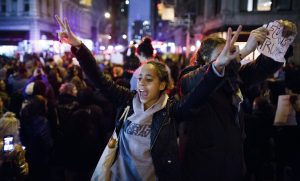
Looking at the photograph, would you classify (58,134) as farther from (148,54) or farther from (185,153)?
(185,153)

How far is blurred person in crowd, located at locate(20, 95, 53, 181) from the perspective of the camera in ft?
19.0

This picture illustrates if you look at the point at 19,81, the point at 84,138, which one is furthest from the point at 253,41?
the point at 19,81

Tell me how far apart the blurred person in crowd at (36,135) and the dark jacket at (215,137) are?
11.4ft

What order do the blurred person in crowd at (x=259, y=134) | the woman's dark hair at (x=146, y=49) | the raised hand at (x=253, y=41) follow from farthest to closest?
the woman's dark hair at (x=146, y=49) → the blurred person in crowd at (x=259, y=134) → the raised hand at (x=253, y=41)

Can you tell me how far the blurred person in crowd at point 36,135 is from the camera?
5.79 m

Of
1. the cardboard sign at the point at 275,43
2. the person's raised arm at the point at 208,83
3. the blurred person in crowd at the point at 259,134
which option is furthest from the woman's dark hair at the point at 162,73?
the blurred person in crowd at the point at 259,134

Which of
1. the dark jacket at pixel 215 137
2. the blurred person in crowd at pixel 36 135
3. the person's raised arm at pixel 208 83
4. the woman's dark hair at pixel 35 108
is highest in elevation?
the person's raised arm at pixel 208 83

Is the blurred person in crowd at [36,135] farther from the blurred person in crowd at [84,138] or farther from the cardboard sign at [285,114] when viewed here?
the cardboard sign at [285,114]

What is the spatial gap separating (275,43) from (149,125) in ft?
3.83

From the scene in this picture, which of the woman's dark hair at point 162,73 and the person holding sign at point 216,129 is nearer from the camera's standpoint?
the person holding sign at point 216,129

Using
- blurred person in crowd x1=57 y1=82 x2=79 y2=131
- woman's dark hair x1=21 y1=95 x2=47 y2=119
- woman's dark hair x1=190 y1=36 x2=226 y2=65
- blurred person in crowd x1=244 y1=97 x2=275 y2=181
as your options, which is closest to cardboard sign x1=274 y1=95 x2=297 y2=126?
blurred person in crowd x1=244 y1=97 x2=275 y2=181

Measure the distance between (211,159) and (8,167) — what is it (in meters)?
2.14

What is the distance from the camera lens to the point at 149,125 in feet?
9.68

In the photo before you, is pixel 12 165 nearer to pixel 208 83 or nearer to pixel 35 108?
pixel 35 108
